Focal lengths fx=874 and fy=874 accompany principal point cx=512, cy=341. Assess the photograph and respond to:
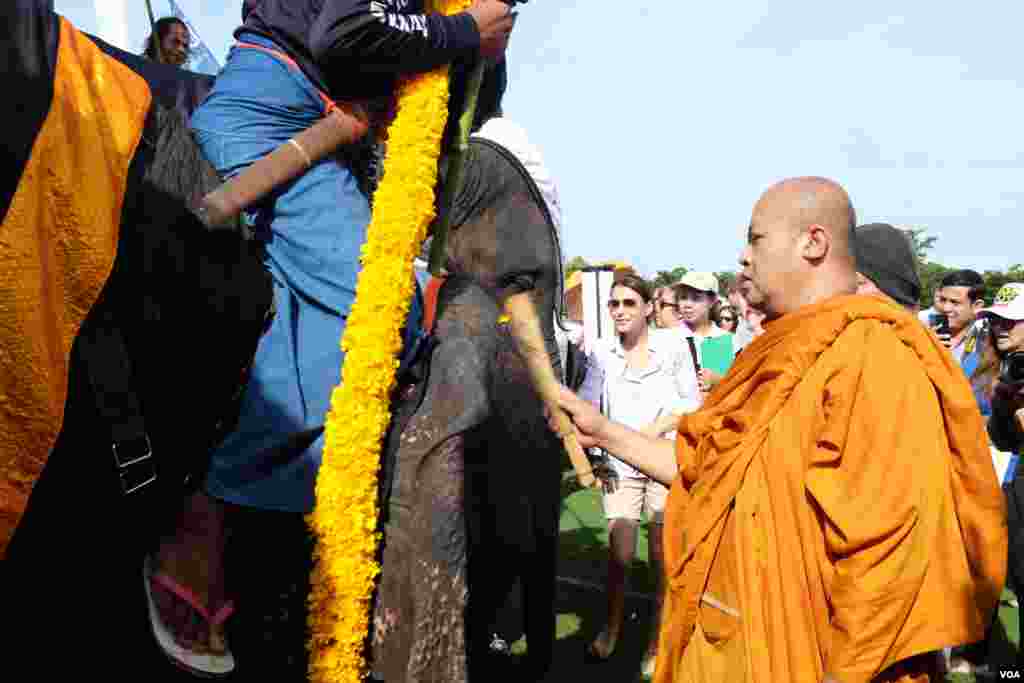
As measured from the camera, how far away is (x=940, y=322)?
827 cm

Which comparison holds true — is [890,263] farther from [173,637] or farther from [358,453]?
[173,637]

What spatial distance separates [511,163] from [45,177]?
1.66m

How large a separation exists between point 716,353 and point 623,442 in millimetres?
5155

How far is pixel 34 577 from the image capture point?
72.3 inches

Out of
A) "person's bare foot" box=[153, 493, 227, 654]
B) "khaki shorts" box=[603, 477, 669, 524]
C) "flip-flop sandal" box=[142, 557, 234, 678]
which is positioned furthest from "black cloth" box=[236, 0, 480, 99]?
"khaki shorts" box=[603, 477, 669, 524]

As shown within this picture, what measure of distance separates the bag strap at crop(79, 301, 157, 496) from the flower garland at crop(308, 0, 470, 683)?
17.4 inches

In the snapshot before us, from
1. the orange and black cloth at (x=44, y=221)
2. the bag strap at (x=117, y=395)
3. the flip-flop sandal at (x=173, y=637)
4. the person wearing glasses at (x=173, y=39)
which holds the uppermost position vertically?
the person wearing glasses at (x=173, y=39)

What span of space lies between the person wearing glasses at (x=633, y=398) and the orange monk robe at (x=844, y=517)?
317cm

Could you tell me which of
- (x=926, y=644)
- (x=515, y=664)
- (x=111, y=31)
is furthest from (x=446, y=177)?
(x=515, y=664)

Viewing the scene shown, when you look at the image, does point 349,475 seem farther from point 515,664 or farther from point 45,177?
point 515,664

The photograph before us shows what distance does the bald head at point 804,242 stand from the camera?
7.25 feet

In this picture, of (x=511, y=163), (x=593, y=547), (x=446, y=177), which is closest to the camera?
(x=446, y=177)

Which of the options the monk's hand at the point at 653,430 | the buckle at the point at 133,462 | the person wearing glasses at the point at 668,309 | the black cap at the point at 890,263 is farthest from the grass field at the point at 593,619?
the buckle at the point at 133,462

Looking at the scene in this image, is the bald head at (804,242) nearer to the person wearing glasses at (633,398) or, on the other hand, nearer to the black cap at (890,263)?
the black cap at (890,263)
